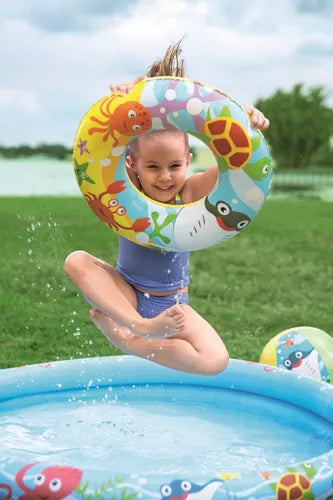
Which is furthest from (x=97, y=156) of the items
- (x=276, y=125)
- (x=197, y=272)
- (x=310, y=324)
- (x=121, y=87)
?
(x=276, y=125)

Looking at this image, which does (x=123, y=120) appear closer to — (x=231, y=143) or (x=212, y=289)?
(x=231, y=143)

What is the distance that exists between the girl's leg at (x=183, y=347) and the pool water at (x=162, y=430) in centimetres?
37

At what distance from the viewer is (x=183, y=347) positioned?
3564mm

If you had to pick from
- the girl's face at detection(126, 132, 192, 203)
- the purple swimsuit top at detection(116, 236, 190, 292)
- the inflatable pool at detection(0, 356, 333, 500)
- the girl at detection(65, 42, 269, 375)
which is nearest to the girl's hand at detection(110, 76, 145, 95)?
the girl at detection(65, 42, 269, 375)

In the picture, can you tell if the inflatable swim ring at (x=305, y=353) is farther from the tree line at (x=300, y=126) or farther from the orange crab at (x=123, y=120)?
the tree line at (x=300, y=126)

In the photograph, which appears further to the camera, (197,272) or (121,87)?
(197,272)

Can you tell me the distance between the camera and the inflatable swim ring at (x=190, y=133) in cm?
330

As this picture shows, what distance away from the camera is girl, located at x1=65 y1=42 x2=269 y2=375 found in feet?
11.4

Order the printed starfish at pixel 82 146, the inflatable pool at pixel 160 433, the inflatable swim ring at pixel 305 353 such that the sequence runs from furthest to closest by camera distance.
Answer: the inflatable swim ring at pixel 305 353
the printed starfish at pixel 82 146
the inflatable pool at pixel 160 433

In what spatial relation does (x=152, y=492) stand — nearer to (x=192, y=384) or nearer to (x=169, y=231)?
(x=169, y=231)

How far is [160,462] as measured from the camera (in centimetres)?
342

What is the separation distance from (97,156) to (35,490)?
1397 mm

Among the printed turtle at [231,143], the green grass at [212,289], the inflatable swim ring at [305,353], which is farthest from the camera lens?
the green grass at [212,289]

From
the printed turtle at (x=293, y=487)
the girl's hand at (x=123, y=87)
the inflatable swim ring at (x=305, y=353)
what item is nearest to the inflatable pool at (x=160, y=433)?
the printed turtle at (x=293, y=487)
